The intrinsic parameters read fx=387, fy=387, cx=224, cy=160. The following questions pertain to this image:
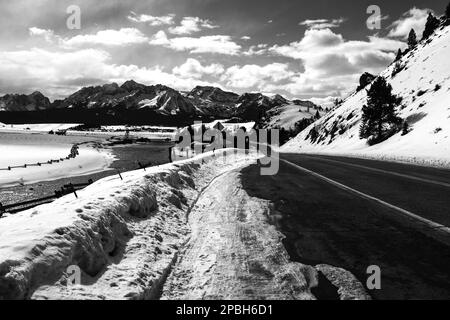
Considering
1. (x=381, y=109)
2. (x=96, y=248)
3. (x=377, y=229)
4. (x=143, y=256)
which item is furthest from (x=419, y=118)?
(x=96, y=248)

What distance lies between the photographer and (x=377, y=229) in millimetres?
7875

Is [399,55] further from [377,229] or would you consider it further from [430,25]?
[377,229]

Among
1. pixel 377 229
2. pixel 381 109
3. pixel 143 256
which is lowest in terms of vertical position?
pixel 143 256

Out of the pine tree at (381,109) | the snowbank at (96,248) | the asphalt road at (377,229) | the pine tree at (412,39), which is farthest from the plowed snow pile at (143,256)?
the pine tree at (412,39)

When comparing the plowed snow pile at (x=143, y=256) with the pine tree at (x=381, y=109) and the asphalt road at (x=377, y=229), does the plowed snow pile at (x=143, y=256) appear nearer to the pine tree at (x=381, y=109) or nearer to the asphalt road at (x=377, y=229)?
the asphalt road at (x=377, y=229)

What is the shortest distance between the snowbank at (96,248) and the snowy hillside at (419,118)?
19.2 m

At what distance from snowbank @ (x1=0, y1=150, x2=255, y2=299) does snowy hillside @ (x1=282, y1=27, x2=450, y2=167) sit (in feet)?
63.0

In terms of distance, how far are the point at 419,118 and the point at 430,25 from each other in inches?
1887

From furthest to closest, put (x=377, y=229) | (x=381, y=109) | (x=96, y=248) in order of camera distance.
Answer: (x=381, y=109) < (x=377, y=229) < (x=96, y=248)

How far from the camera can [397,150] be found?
33.5 m
